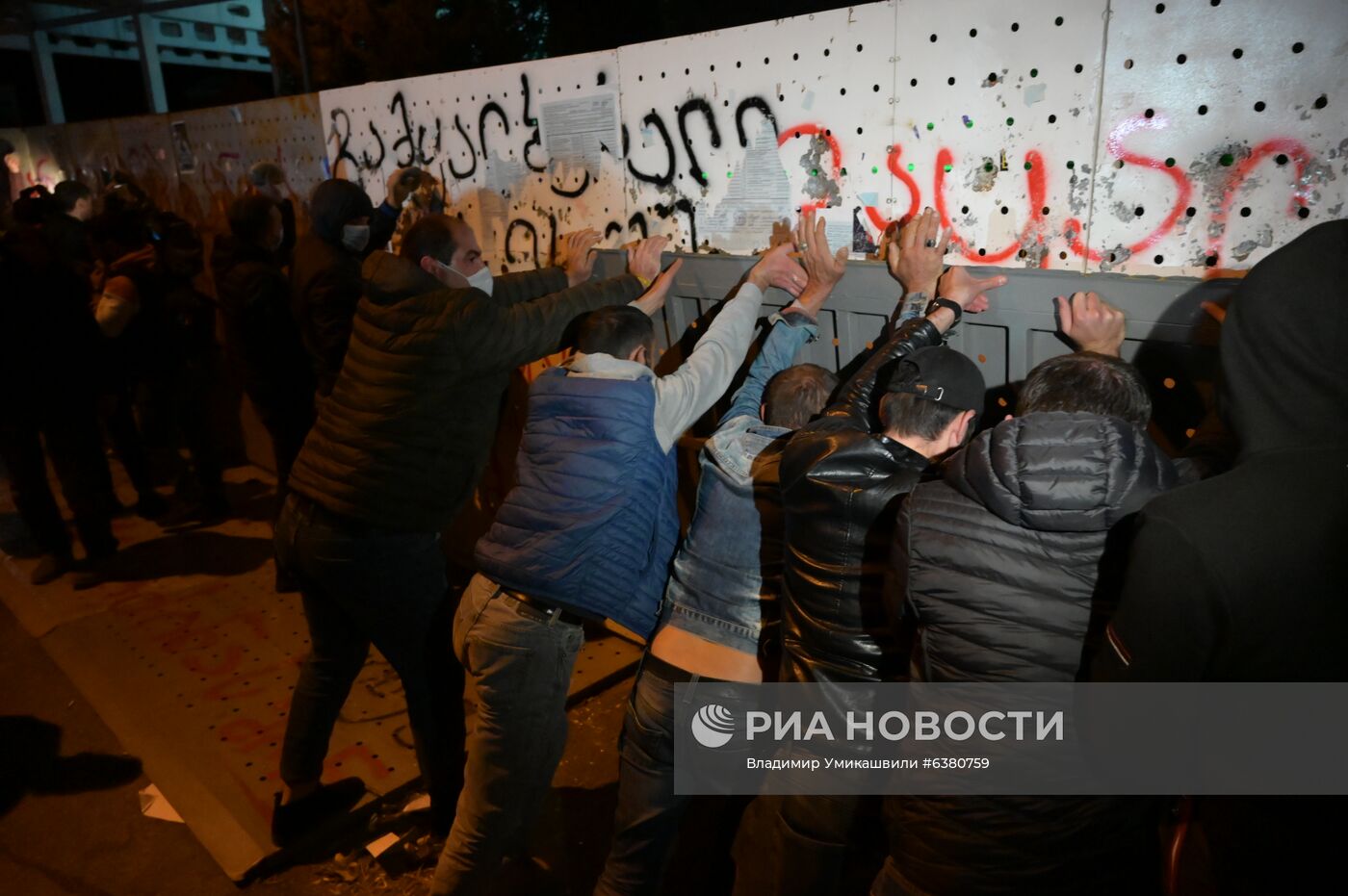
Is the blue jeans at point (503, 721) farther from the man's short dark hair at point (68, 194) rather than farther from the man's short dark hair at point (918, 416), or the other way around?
the man's short dark hair at point (68, 194)

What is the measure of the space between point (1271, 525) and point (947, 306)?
3.95 feet

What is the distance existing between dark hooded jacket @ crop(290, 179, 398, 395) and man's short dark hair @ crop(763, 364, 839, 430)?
7.91ft

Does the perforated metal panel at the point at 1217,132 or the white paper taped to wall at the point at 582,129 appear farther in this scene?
the white paper taped to wall at the point at 582,129

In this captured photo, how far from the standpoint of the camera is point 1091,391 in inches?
71.0

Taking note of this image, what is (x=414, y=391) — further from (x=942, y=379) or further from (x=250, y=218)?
(x=250, y=218)

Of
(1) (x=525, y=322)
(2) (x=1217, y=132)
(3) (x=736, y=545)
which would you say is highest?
(2) (x=1217, y=132)

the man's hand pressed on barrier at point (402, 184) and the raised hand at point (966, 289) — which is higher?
the man's hand pressed on barrier at point (402, 184)

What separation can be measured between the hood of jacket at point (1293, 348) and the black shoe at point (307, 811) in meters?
3.19

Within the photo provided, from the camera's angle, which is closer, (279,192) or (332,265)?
(332,265)

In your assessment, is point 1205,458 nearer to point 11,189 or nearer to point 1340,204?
point 1340,204

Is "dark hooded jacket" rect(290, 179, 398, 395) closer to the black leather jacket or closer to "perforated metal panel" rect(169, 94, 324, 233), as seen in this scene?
"perforated metal panel" rect(169, 94, 324, 233)

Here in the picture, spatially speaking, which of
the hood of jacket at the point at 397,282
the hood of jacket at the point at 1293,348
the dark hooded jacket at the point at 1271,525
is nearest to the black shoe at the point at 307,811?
the hood of jacket at the point at 397,282

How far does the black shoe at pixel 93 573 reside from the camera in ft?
17.2

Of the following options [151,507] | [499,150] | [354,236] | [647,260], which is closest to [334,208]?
[354,236]
